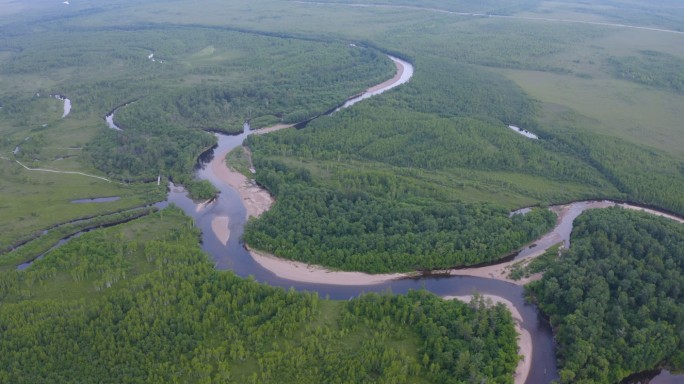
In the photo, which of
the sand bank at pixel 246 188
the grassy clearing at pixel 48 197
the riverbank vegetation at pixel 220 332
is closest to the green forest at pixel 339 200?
the riverbank vegetation at pixel 220 332

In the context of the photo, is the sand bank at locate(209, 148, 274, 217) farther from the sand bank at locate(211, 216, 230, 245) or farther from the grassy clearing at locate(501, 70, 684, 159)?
the grassy clearing at locate(501, 70, 684, 159)

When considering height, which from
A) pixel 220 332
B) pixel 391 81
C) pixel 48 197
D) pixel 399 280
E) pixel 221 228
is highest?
pixel 391 81

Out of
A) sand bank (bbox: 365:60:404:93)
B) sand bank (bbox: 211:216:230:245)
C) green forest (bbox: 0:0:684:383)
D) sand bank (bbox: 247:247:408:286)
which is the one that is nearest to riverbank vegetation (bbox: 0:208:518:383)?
green forest (bbox: 0:0:684:383)

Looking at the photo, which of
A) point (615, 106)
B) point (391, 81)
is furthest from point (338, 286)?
point (615, 106)

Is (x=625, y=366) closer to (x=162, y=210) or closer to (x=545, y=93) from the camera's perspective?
(x=162, y=210)

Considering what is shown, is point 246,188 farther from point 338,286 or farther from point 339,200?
point 338,286

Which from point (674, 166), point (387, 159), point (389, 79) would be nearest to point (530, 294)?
point (387, 159)
